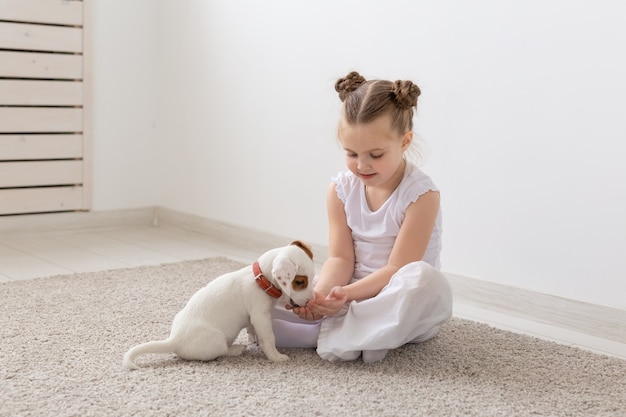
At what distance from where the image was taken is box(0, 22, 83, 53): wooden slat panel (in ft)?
8.39

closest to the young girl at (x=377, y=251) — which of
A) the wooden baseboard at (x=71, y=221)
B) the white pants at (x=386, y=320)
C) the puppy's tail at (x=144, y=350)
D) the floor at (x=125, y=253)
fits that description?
the white pants at (x=386, y=320)

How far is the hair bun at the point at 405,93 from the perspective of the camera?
1445 mm

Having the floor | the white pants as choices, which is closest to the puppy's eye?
the white pants

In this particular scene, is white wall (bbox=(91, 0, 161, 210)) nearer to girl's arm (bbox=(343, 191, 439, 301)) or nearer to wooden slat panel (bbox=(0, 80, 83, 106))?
wooden slat panel (bbox=(0, 80, 83, 106))

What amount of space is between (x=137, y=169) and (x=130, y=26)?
0.50 meters

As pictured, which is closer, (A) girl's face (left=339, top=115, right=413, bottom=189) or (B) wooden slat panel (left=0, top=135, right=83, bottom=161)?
(A) girl's face (left=339, top=115, right=413, bottom=189)

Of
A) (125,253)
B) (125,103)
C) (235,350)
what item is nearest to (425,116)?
(235,350)

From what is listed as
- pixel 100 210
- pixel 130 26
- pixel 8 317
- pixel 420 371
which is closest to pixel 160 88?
pixel 130 26

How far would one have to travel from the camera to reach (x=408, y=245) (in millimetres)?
1485

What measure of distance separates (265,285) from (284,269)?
0.07 meters

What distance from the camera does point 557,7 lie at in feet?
5.67

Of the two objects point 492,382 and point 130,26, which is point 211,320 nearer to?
point 492,382

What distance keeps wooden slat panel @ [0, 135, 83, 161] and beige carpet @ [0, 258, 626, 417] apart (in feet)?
3.31

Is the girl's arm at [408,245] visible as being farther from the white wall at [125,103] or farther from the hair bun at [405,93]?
the white wall at [125,103]
